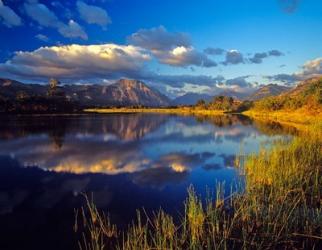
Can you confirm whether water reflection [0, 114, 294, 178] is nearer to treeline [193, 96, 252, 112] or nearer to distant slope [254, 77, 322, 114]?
distant slope [254, 77, 322, 114]

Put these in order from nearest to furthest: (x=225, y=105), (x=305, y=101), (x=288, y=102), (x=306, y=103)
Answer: (x=306, y=103), (x=305, y=101), (x=288, y=102), (x=225, y=105)

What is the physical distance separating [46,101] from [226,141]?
93.7 meters

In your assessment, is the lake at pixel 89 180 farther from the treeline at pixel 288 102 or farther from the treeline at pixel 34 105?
the treeline at pixel 34 105

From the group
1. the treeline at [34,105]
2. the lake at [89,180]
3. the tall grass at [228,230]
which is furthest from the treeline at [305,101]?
the treeline at [34,105]

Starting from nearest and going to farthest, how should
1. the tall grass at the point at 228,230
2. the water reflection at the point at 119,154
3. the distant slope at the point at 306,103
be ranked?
1. the tall grass at the point at 228,230
2. the water reflection at the point at 119,154
3. the distant slope at the point at 306,103

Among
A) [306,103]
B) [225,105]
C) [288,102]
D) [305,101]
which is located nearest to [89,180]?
[306,103]

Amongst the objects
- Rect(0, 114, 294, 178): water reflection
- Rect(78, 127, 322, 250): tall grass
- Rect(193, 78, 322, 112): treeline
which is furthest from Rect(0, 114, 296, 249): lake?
Rect(193, 78, 322, 112): treeline

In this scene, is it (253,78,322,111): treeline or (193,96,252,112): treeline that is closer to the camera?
(253,78,322,111): treeline

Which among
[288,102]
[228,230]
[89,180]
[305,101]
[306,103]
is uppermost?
[305,101]

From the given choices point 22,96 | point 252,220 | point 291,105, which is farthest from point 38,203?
point 22,96

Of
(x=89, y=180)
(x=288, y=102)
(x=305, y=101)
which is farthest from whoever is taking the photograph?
(x=288, y=102)

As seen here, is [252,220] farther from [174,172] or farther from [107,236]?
[174,172]

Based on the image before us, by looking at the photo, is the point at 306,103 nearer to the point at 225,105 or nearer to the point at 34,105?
the point at 34,105

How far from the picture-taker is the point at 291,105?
9950 cm
